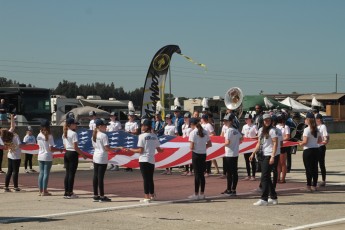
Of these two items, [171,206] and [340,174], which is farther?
[340,174]

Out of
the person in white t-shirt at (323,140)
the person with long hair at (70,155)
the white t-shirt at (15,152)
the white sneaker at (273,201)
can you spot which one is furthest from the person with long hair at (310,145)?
the white t-shirt at (15,152)

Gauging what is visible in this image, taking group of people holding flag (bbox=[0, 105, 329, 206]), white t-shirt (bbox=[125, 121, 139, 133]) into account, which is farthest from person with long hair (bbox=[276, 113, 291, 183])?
white t-shirt (bbox=[125, 121, 139, 133])

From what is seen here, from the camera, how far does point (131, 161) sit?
51.8 ft

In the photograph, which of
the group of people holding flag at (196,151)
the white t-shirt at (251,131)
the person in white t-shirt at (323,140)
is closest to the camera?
the group of people holding flag at (196,151)

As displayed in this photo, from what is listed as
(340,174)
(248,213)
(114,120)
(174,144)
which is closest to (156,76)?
(114,120)

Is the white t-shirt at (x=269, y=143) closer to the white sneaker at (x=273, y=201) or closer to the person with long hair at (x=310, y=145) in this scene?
the white sneaker at (x=273, y=201)

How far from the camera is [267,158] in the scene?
1214cm

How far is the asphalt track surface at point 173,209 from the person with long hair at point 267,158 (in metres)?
0.26

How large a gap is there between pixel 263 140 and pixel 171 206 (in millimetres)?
2281

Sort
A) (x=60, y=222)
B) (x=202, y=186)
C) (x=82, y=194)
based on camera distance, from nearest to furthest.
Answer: (x=60, y=222) → (x=202, y=186) → (x=82, y=194)

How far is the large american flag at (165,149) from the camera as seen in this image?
621 inches

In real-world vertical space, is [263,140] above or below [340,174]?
above

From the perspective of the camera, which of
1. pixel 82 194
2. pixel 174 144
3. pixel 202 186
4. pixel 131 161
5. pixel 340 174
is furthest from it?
pixel 340 174

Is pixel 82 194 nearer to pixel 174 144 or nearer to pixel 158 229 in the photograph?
pixel 174 144
